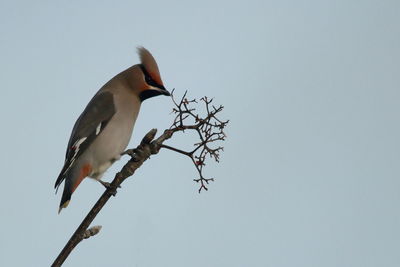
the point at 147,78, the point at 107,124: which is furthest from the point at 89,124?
the point at 147,78

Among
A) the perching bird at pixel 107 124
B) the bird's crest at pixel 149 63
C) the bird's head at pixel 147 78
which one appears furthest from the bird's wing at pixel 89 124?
the bird's crest at pixel 149 63

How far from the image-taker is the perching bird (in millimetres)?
3062

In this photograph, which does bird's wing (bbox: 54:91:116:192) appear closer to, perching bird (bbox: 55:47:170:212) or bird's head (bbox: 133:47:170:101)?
perching bird (bbox: 55:47:170:212)

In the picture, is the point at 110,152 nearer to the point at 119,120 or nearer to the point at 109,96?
the point at 119,120

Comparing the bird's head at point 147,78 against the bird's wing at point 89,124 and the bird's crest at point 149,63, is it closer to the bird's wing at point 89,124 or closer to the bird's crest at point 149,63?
the bird's crest at point 149,63

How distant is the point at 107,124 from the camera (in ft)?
10.9

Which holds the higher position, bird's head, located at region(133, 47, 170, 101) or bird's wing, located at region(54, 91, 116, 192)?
bird's head, located at region(133, 47, 170, 101)

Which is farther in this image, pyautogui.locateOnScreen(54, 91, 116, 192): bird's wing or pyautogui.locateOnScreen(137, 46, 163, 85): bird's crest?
pyautogui.locateOnScreen(54, 91, 116, 192): bird's wing

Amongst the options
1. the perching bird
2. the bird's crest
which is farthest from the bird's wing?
the bird's crest

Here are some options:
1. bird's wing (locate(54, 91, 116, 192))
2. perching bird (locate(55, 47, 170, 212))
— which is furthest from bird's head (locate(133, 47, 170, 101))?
bird's wing (locate(54, 91, 116, 192))

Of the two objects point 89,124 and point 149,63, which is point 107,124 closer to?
point 89,124

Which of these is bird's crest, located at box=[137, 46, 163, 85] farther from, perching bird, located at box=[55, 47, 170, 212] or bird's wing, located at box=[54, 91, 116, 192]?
bird's wing, located at box=[54, 91, 116, 192]

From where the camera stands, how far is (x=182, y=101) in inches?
89.7

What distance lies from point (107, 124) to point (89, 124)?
116 millimetres
